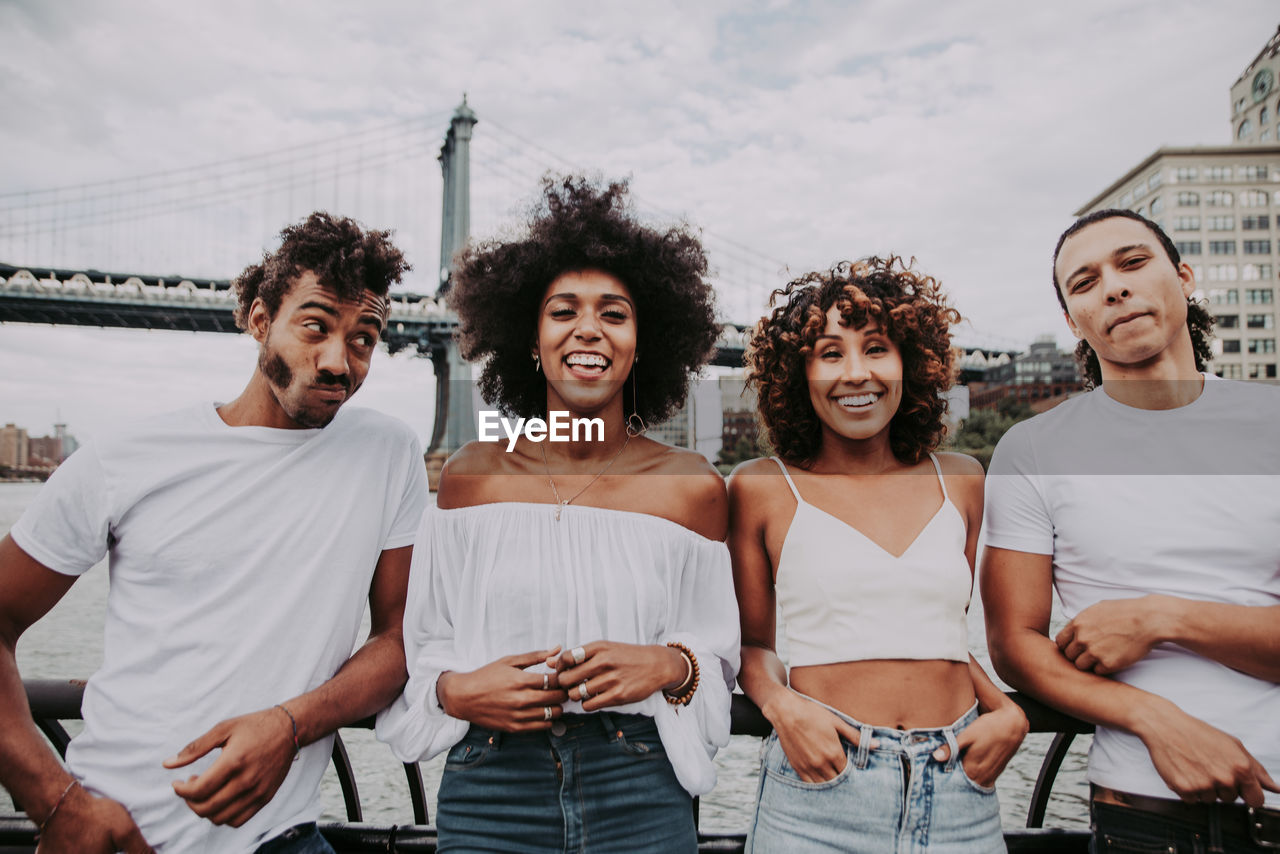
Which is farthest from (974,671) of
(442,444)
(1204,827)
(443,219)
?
(443,219)

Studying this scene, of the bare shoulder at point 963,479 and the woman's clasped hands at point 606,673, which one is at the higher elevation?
the bare shoulder at point 963,479

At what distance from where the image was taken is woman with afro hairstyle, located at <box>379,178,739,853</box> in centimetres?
154

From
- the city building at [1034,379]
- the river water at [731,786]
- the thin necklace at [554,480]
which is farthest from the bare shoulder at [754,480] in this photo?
the city building at [1034,379]

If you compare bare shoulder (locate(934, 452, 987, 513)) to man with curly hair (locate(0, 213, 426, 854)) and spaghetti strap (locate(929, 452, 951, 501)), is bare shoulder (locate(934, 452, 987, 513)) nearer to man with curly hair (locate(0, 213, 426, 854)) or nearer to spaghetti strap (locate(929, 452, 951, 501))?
spaghetti strap (locate(929, 452, 951, 501))

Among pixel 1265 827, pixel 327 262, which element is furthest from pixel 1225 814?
pixel 327 262

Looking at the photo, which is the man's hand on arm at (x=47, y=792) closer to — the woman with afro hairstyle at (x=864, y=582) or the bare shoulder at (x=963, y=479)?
the woman with afro hairstyle at (x=864, y=582)

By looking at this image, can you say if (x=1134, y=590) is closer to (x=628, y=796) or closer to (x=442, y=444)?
(x=628, y=796)

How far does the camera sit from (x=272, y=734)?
1528 mm

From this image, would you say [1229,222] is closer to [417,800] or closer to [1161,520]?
[1161,520]

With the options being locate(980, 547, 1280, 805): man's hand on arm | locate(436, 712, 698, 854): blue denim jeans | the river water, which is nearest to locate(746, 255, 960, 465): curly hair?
locate(980, 547, 1280, 805): man's hand on arm

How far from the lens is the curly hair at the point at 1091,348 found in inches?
75.0

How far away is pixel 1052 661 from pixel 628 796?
85 centimetres

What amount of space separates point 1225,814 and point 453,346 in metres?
24.3

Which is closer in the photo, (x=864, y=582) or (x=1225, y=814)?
(x=1225, y=814)
